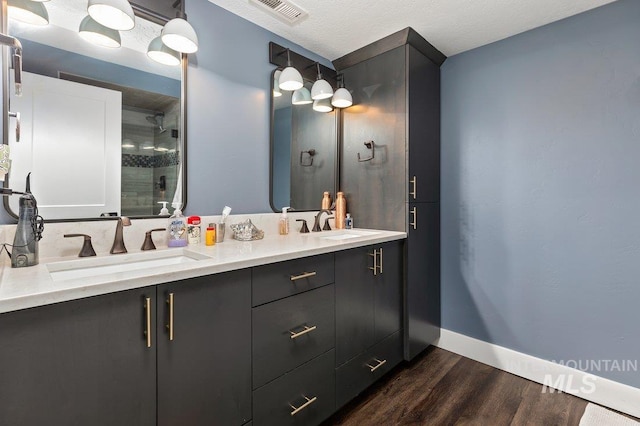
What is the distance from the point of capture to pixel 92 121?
4.56 feet

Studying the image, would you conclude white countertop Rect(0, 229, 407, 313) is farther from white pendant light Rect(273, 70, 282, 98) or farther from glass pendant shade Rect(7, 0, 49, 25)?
white pendant light Rect(273, 70, 282, 98)

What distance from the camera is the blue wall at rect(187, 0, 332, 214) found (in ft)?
5.68

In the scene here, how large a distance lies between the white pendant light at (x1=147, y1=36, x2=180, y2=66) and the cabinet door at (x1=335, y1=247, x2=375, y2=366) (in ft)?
4.67

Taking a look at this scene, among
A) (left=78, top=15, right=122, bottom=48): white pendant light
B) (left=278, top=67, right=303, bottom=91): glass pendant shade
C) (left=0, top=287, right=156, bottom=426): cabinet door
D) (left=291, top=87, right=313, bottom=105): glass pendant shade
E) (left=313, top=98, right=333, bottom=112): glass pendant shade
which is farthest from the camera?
(left=313, top=98, right=333, bottom=112): glass pendant shade

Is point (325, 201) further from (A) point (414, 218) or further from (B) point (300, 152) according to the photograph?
(A) point (414, 218)

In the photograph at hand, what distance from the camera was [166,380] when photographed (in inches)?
39.4

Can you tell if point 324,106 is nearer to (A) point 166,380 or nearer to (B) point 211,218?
(B) point 211,218

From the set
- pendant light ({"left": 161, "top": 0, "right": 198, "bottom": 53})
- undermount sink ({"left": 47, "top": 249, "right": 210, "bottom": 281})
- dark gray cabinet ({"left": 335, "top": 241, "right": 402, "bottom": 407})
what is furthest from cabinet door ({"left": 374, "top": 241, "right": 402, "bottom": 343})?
pendant light ({"left": 161, "top": 0, "right": 198, "bottom": 53})

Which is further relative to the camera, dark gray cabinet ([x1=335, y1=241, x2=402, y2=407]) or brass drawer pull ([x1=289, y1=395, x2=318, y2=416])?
dark gray cabinet ([x1=335, y1=241, x2=402, y2=407])

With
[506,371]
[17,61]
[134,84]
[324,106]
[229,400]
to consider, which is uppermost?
[324,106]

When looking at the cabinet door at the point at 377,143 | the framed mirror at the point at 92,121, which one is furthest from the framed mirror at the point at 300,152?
the framed mirror at the point at 92,121

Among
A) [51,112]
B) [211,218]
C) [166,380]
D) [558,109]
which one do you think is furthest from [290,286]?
[558,109]

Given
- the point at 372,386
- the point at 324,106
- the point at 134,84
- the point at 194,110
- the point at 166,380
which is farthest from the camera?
the point at 324,106

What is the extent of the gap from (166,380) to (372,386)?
1.39 meters
